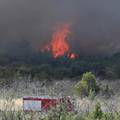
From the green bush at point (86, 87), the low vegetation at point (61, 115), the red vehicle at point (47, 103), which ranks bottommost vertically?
the low vegetation at point (61, 115)

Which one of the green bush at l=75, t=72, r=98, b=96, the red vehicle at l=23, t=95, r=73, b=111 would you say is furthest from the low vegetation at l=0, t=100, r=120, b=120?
the green bush at l=75, t=72, r=98, b=96

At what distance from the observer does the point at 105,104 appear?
13422 millimetres

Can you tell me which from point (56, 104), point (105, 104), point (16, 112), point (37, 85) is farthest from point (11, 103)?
point (37, 85)

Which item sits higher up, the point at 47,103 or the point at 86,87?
the point at 86,87

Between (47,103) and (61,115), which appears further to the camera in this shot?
(47,103)

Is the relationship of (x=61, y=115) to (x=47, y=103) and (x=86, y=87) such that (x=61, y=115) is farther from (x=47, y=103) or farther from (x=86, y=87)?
(x=86, y=87)

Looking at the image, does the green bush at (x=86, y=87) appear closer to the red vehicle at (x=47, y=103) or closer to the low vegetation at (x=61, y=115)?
the red vehicle at (x=47, y=103)

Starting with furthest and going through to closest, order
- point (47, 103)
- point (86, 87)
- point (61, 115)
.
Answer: point (86, 87)
point (47, 103)
point (61, 115)

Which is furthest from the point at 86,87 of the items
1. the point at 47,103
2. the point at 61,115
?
the point at 61,115

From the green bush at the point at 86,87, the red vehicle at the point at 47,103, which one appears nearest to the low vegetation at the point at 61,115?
the red vehicle at the point at 47,103

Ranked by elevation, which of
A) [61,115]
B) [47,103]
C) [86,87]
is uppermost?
[86,87]

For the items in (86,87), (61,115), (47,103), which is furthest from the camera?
(86,87)

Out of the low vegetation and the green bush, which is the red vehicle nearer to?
the low vegetation

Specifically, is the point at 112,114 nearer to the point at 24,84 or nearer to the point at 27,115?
the point at 27,115
